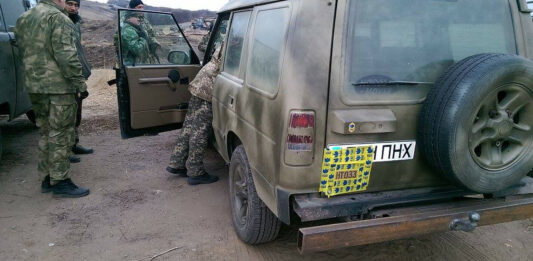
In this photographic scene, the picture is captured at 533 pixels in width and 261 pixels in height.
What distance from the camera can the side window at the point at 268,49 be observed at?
2.32 meters

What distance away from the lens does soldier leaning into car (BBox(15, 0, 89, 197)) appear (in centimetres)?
361

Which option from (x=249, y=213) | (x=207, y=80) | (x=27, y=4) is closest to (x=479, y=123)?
(x=249, y=213)

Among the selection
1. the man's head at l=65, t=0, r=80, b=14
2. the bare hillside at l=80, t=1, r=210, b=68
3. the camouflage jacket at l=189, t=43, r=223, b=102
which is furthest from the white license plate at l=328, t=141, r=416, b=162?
the bare hillside at l=80, t=1, r=210, b=68

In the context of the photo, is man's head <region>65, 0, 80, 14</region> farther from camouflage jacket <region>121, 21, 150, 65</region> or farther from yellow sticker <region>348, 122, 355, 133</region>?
yellow sticker <region>348, 122, 355, 133</region>

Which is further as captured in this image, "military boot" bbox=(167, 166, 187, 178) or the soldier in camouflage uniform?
"military boot" bbox=(167, 166, 187, 178)

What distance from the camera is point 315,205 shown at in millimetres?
2213

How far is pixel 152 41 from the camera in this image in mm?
4539

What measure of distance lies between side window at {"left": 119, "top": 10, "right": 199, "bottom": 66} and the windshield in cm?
272

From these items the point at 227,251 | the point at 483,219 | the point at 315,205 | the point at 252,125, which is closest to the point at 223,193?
the point at 227,251

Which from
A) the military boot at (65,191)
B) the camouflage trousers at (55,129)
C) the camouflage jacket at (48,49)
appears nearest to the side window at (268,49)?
the camouflage jacket at (48,49)

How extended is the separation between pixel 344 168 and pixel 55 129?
2.92m

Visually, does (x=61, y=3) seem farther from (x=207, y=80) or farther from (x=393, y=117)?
(x=393, y=117)

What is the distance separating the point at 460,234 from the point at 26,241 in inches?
135

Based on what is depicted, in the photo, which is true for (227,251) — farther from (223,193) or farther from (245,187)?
(223,193)
